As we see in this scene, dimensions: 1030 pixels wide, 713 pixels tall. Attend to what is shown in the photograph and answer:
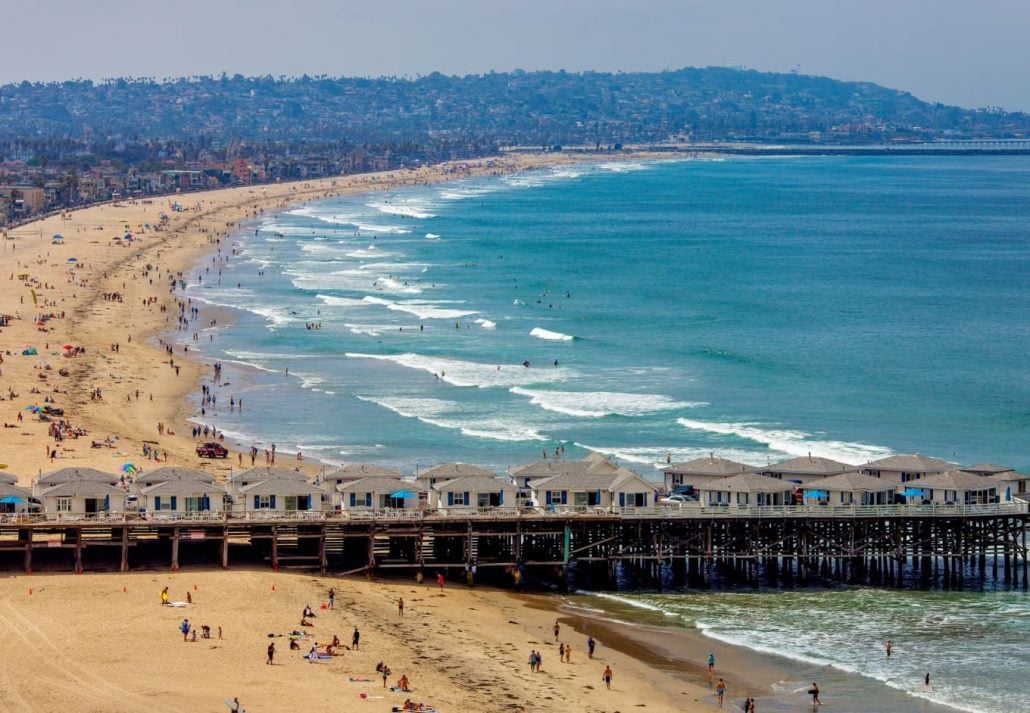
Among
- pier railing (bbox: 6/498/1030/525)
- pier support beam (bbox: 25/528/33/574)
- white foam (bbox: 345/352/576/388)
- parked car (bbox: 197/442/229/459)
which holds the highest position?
white foam (bbox: 345/352/576/388)

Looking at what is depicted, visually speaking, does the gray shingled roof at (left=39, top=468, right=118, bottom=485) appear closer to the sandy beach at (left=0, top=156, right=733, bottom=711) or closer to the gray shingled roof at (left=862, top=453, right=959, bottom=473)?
the sandy beach at (left=0, top=156, right=733, bottom=711)

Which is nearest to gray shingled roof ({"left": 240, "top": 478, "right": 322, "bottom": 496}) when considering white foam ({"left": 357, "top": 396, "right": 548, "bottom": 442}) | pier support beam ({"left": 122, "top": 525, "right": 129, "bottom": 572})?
pier support beam ({"left": 122, "top": 525, "right": 129, "bottom": 572})

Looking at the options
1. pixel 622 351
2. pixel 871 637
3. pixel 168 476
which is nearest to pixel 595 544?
pixel 871 637

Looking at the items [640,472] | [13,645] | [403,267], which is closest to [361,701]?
[13,645]

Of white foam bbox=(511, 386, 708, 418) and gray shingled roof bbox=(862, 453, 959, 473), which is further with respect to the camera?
white foam bbox=(511, 386, 708, 418)

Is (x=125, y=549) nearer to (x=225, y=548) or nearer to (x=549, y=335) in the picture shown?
(x=225, y=548)

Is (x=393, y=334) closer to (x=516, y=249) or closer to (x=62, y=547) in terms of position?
(x=62, y=547)

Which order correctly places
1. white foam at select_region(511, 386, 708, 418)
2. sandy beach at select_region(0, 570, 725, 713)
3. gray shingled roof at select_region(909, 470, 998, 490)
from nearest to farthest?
1. sandy beach at select_region(0, 570, 725, 713)
2. gray shingled roof at select_region(909, 470, 998, 490)
3. white foam at select_region(511, 386, 708, 418)

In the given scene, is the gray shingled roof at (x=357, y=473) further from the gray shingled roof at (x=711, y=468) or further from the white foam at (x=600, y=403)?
the white foam at (x=600, y=403)
